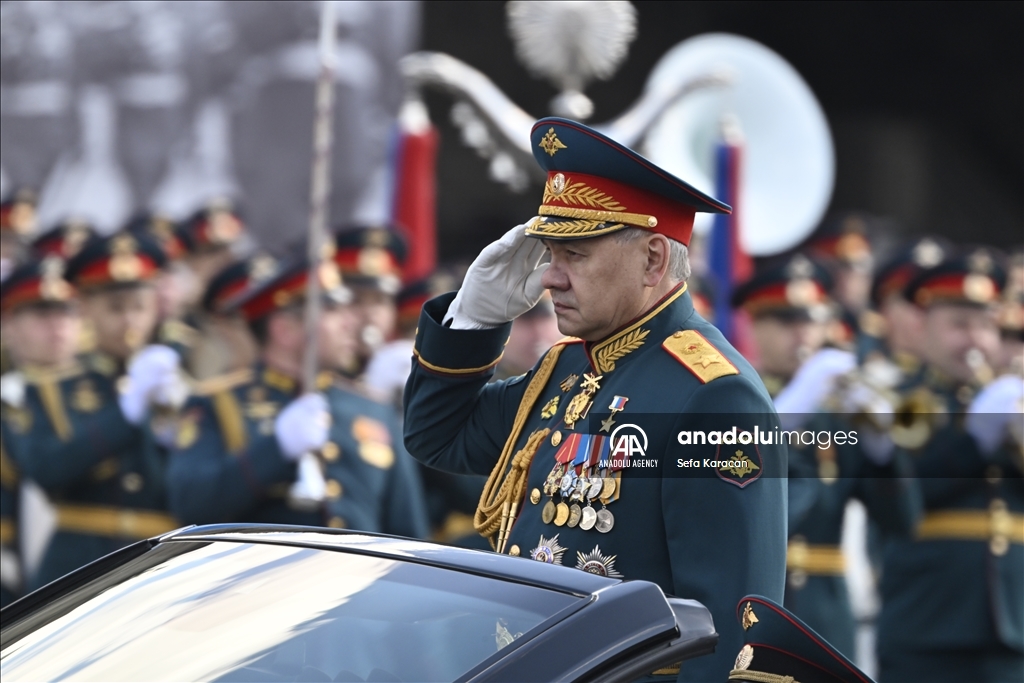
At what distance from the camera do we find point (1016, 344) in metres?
5.77

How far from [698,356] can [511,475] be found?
0.41 m

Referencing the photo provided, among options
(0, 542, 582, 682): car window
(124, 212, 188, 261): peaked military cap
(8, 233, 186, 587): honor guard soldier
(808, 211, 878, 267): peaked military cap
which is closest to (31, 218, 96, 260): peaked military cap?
(124, 212, 188, 261): peaked military cap

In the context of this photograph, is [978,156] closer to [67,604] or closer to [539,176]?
[539,176]

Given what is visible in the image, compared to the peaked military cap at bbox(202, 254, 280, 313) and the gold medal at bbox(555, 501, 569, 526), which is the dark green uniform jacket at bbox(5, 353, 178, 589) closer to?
the peaked military cap at bbox(202, 254, 280, 313)


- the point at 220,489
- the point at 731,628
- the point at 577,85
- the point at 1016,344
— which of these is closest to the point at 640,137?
the point at 577,85

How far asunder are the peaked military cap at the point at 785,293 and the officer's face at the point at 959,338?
0.55 m

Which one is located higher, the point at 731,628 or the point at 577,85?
the point at 577,85

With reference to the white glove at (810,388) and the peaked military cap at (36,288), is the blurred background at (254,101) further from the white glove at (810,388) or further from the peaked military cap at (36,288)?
the white glove at (810,388)

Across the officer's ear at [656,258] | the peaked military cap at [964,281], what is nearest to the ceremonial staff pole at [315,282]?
the peaked military cap at [964,281]

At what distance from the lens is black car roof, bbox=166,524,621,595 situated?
1864 mm

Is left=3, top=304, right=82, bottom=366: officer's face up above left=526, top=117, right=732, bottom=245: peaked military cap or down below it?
below

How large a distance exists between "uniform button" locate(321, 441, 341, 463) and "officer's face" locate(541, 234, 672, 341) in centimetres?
314

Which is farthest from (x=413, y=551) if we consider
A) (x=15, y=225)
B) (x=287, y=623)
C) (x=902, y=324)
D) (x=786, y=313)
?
(x=15, y=225)

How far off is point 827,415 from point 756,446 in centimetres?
299
